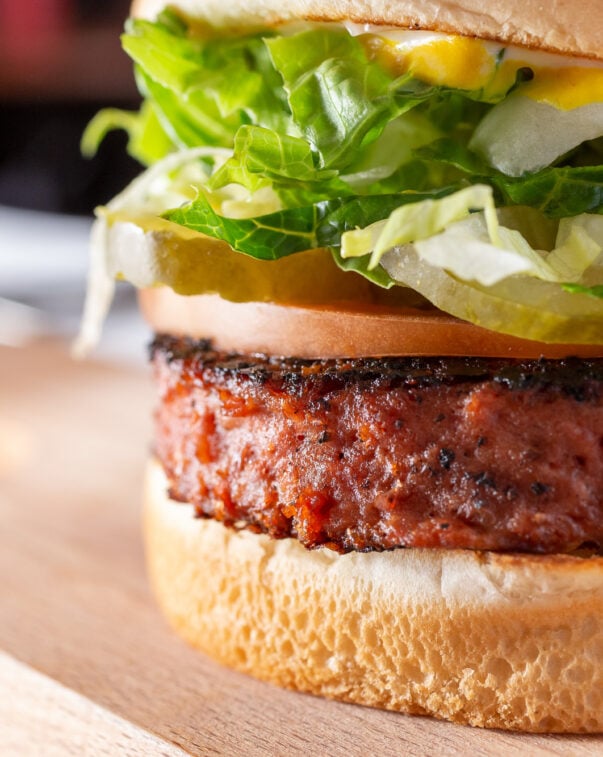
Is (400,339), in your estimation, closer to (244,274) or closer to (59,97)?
(244,274)

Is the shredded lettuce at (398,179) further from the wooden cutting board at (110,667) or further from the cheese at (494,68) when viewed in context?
the wooden cutting board at (110,667)

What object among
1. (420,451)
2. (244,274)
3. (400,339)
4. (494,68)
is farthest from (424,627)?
(494,68)

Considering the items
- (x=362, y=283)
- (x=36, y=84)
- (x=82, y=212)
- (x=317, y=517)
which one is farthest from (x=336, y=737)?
(x=36, y=84)

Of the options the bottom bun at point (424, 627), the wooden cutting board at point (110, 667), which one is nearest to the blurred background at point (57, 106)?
the wooden cutting board at point (110, 667)

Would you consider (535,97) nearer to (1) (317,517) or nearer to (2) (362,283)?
(2) (362,283)

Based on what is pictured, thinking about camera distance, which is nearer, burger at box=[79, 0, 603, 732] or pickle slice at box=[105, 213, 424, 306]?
burger at box=[79, 0, 603, 732]

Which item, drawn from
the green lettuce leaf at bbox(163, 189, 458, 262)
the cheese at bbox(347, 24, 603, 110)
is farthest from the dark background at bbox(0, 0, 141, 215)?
the cheese at bbox(347, 24, 603, 110)

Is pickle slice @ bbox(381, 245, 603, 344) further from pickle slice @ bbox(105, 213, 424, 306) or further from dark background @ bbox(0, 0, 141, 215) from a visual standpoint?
dark background @ bbox(0, 0, 141, 215)
